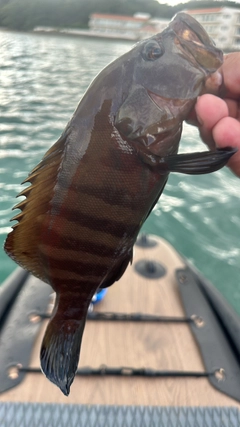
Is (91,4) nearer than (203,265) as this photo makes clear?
No

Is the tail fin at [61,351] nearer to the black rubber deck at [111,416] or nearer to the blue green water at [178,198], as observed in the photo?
the black rubber deck at [111,416]

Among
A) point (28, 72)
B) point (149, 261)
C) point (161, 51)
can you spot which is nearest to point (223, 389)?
point (149, 261)

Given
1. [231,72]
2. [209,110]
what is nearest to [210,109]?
[209,110]

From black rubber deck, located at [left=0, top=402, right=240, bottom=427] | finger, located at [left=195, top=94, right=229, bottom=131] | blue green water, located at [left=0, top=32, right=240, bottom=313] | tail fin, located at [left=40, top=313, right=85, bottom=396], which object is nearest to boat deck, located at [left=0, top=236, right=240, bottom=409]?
black rubber deck, located at [left=0, top=402, right=240, bottom=427]

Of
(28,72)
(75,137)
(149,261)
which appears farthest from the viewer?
(28,72)

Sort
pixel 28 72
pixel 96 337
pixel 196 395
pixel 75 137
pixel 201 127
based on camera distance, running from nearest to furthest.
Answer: pixel 75 137 → pixel 201 127 → pixel 196 395 → pixel 96 337 → pixel 28 72

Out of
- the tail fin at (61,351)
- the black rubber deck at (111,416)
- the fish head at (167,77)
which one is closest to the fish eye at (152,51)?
the fish head at (167,77)

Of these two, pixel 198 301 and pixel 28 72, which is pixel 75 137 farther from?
pixel 28 72
